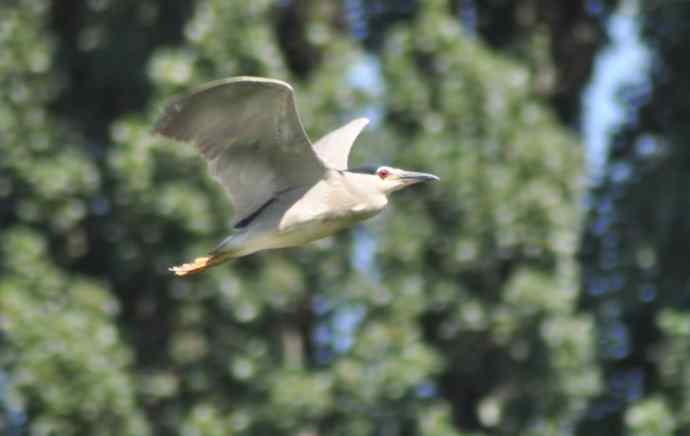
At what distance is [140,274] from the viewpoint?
14180mm

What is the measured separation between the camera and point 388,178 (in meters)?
9.73

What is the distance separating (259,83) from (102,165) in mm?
5871

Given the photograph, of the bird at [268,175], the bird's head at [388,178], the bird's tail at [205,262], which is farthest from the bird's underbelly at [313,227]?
the bird's tail at [205,262]

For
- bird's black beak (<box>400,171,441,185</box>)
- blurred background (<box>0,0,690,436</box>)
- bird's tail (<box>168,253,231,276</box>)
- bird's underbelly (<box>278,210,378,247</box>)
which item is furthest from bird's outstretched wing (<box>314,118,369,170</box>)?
blurred background (<box>0,0,690,436</box>)

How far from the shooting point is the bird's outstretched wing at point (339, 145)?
1000cm

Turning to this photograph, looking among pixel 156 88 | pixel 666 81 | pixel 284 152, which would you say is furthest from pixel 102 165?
pixel 284 152

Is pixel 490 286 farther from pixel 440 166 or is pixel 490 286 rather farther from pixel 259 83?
pixel 259 83

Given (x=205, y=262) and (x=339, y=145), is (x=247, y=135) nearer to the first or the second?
(x=205, y=262)

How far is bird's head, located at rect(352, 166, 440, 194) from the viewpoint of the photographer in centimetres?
966

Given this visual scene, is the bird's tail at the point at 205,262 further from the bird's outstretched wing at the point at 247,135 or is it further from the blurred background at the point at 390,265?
the blurred background at the point at 390,265

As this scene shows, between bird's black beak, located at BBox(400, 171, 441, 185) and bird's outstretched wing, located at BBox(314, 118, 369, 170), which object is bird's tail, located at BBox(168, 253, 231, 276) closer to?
bird's outstretched wing, located at BBox(314, 118, 369, 170)

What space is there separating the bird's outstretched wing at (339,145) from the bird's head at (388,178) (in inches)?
8.3

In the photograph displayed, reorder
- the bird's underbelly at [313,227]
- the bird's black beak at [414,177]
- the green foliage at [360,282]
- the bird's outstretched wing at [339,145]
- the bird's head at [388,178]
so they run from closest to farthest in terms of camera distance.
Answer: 1. the bird's underbelly at [313,227]
2. the bird's head at [388,178]
3. the bird's black beak at [414,177]
4. the bird's outstretched wing at [339,145]
5. the green foliage at [360,282]

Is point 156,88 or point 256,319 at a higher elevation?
point 156,88
